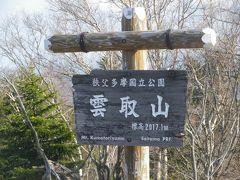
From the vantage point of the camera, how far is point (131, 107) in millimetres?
3148

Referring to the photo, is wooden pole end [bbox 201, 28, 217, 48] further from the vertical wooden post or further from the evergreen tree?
the evergreen tree

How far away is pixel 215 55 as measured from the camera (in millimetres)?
8328

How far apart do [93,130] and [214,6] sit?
7580mm

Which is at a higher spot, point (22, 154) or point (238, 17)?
point (238, 17)

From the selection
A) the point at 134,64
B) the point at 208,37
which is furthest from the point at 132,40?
the point at 208,37

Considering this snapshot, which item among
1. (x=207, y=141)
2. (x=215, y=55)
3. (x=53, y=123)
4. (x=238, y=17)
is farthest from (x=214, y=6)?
(x=53, y=123)

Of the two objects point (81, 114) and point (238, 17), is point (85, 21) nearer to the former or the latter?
point (238, 17)

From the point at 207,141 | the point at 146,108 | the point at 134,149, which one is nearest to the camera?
the point at 146,108

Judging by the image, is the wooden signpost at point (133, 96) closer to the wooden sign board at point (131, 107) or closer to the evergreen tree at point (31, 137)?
the wooden sign board at point (131, 107)

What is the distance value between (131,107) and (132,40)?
48 cm

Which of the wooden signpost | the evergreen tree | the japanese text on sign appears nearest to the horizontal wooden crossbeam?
the wooden signpost

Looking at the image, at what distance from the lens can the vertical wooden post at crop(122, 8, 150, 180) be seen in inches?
131

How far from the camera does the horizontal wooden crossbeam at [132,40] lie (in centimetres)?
304

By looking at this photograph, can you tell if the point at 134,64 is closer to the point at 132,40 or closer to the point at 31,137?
the point at 132,40
